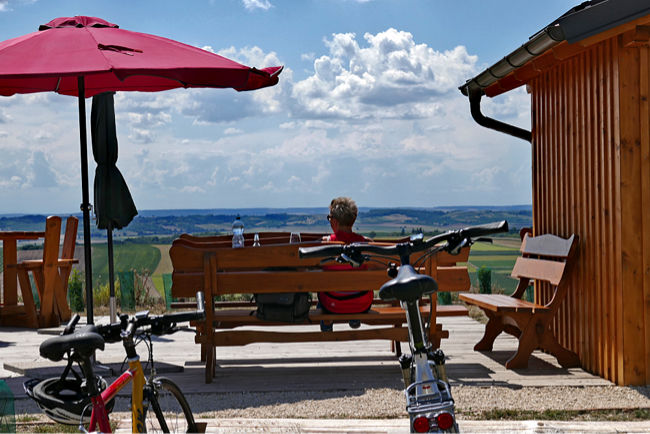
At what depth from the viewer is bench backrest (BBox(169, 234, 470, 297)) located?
6156 mm

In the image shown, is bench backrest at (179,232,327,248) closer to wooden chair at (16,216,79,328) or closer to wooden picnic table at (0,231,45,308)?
wooden chair at (16,216,79,328)

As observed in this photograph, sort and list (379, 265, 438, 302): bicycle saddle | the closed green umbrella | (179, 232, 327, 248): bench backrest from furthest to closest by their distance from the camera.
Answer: (179, 232, 327, 248): bench backrest
the closed green umbrella
(379, 265, 438, 302): bicycle saddle

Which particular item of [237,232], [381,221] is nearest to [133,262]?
[381,221]

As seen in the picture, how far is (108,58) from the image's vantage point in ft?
18.5

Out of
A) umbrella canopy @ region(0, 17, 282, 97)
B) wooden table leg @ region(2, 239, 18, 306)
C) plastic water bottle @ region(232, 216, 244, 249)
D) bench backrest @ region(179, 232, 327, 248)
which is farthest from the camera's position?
wooden table leg @ region(2, 239, 18, 306)

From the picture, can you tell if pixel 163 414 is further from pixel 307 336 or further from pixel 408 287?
pixel 307 336

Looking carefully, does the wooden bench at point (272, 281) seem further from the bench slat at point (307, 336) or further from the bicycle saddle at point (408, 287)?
the bicycle saddle at point (408, 287)

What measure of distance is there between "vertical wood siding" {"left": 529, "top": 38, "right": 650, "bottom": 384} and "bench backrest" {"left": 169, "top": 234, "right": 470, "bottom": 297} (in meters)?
1.14

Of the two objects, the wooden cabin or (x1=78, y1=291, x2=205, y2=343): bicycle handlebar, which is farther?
the wooden cabin

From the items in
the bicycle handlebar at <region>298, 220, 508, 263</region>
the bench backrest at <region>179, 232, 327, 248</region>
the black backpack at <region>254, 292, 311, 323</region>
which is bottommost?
the black backpack at <region>254, 292, 311, 323</region>

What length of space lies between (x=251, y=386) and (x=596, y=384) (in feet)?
8.88

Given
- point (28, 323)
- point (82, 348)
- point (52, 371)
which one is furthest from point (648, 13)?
point (28, 323)

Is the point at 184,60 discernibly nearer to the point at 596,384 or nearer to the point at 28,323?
the point at 596,384

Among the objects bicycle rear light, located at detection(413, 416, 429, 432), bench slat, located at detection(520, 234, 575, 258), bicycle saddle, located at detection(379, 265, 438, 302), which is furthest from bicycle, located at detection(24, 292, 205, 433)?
bench slat, located at detection(520, 234, 575, 258)
